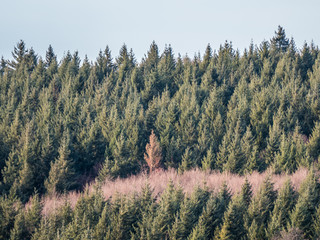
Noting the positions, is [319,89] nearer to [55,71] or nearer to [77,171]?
[77,171]

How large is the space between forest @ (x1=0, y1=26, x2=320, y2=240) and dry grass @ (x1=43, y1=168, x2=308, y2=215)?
1.48 ft

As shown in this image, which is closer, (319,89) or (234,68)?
(319,89)

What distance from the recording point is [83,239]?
19.8 m

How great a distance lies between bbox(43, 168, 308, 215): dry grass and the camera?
28.1 m

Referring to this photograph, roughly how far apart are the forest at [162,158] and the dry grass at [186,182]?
Result: 1.48ft

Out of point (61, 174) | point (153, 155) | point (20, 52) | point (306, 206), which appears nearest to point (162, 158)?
point (153, 155)

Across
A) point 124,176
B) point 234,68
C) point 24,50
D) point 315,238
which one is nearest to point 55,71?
point 24,50

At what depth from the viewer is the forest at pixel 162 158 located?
22.3 metres

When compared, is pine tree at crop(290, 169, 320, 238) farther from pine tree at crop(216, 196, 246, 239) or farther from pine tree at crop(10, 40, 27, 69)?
pine tree at crop(10, 40, 27, 69)

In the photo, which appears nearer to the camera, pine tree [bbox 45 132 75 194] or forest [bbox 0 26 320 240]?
forest [bbox 0 26 320 240]

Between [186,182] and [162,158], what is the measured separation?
16.4ft

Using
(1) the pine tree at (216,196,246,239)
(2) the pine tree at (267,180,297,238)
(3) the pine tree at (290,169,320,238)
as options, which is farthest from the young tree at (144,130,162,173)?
(3) the pine tree at (290,169,320,238)

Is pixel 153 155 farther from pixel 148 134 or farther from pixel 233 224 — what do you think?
pixel 233 224

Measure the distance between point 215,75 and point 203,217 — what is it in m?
38.1
